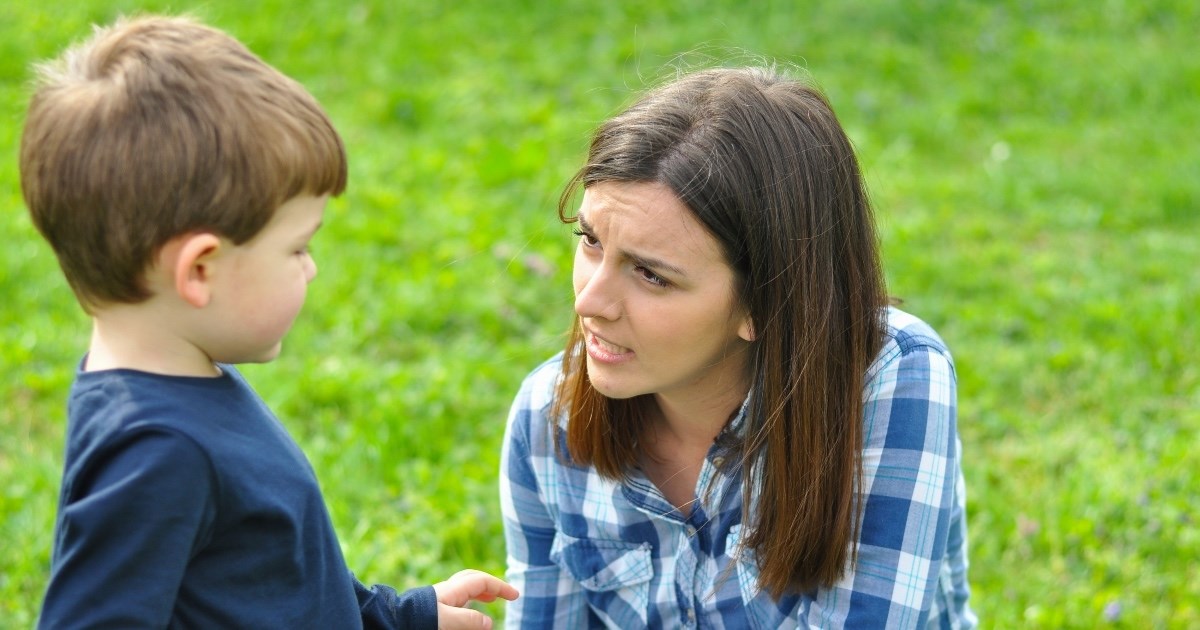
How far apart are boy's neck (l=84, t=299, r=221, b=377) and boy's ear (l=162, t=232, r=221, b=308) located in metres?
0.06

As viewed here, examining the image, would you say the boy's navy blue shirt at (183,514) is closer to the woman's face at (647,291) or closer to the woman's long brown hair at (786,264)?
the woman's face at (647,291)

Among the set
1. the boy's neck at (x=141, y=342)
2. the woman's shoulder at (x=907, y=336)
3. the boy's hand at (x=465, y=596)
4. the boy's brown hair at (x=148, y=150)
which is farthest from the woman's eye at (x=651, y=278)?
the boy's neck at (x=141, y=342)

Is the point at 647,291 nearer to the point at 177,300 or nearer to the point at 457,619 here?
the point at 457,619

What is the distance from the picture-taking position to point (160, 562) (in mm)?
1492

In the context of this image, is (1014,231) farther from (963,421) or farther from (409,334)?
(409,334)

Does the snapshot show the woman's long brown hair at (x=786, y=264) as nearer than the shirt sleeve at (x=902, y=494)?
Yes

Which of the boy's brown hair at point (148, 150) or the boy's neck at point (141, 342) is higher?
the boy's brown hair at point (148, 150)

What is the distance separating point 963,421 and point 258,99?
2923mm

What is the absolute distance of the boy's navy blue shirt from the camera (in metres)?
1.47

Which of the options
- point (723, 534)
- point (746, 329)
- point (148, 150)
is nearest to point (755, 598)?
point (723, 534)

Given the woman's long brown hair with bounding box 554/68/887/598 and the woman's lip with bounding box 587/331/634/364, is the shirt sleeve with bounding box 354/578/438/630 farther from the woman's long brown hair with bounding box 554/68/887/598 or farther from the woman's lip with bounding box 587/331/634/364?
the woman's long brown hair with bounding box 554/68/887/598

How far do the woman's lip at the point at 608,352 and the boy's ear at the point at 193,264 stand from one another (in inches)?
29.3

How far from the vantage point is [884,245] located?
5047 mm

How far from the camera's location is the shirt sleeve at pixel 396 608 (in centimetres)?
191
